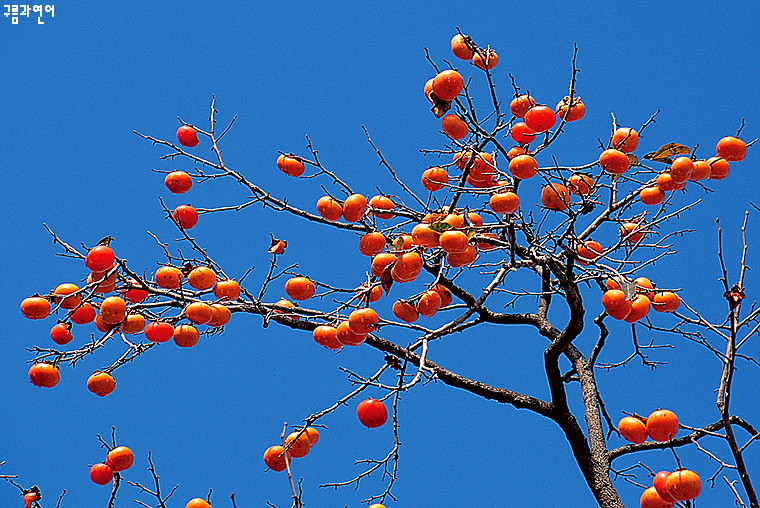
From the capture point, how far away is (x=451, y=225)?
2711 millimetres

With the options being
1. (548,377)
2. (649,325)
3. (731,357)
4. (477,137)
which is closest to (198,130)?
(477,137)

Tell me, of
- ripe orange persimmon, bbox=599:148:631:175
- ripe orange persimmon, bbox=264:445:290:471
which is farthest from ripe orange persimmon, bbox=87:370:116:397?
ripe orange persimmon, bbox=599:148:631:175

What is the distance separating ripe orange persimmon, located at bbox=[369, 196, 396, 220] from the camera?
3.32 meters

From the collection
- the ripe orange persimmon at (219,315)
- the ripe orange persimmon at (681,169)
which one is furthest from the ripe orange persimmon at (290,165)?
the ripe orange persimmon at (681,169)

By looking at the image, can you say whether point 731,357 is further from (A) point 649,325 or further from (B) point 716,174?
(B) point 716,174

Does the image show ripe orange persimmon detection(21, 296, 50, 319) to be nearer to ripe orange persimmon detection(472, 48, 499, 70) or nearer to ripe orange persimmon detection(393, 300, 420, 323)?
ripe orange persimmon detection(393, 300, 420, 323)

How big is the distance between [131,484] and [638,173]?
2.51 m

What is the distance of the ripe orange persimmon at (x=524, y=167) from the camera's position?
112 inches

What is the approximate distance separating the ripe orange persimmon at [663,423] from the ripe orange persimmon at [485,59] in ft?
4.87

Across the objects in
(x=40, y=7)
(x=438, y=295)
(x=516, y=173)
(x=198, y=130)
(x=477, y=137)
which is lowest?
(x=438, y=295)

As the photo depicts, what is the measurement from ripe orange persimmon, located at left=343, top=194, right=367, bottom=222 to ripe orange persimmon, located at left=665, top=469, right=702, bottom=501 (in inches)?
60.8

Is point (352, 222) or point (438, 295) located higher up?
point (352, 222)

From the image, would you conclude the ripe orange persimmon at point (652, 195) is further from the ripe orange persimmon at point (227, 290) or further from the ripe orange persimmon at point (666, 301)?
the ripe orange persimmon at point (227, 290)

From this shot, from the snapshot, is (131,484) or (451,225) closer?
(451,225)
